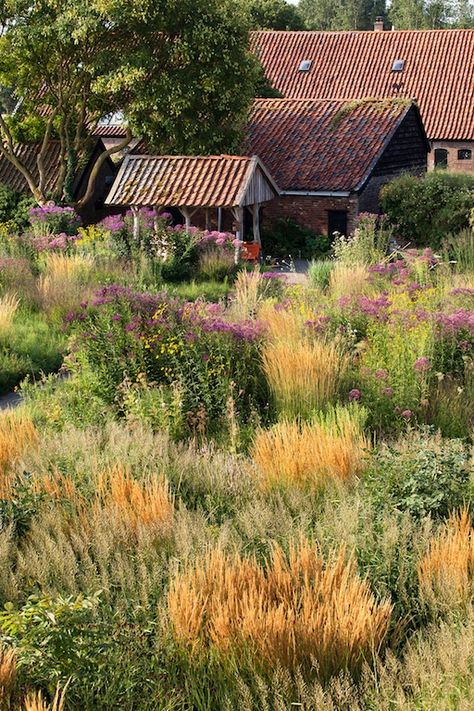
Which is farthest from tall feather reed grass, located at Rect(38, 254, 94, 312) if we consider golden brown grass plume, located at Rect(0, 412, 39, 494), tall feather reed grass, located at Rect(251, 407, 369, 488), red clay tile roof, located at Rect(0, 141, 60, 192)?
red clay tile roof, located at Rect(0, 141, 60, 192)

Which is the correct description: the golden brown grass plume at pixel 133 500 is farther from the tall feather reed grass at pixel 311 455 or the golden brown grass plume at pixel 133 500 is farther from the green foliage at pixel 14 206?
the green foliage at pixel 14 206

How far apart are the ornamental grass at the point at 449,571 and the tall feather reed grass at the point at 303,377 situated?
3537 millimetres

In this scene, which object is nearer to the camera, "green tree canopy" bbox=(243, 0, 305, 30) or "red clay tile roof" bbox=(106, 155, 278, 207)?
"red clay tile roof" bbox=(106, 155, 278, 207)

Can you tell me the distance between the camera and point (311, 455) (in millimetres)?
7781

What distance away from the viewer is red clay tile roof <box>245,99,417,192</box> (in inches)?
1127

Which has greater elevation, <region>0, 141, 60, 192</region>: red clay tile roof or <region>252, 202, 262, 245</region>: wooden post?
<region>0, 141, 60, 192</region>: red clay tile roof

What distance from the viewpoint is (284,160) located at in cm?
2980

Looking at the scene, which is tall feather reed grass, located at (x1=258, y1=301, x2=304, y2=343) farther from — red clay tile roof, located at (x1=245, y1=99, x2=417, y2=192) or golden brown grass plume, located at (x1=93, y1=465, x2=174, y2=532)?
red clay tile roof, located at (x1=245, y1=99, x2=417, y2=192)

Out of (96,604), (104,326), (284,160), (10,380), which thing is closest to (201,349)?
(104,326)

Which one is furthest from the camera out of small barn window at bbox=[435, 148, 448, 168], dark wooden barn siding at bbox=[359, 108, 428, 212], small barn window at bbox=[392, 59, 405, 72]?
small barn window at bbox=[392, 59, 405, 72]

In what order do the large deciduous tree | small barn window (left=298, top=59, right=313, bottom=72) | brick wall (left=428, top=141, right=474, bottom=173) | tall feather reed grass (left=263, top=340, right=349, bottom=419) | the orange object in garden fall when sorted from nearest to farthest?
tall feather reed grass (left=263, top=340, right=349, bottom=419), the orange object in garden, the large deciduous tree, brick wall (left=428, top=141, right=474, bottom=173), small barn window (left=298, top=59, right=313, bottom=72)

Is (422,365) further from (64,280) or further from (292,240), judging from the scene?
(292,240)

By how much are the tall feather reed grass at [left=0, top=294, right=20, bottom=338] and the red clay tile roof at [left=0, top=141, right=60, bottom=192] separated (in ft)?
54.5

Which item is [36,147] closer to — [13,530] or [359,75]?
[359,75]
